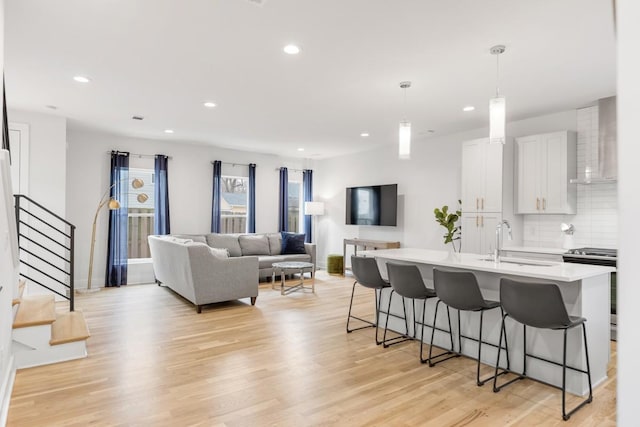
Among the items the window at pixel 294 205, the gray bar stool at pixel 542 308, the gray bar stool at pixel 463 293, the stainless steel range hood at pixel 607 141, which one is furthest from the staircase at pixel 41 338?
the window at pixel 294 205

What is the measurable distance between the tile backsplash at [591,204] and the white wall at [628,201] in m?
5.17

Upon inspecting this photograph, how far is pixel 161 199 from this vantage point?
7.47 meters

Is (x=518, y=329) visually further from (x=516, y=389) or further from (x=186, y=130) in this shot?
(x=186, y=130)

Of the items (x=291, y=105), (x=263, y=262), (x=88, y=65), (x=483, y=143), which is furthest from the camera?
(x=263, y=262)

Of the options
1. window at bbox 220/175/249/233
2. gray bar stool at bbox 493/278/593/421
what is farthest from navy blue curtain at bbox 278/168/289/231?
gray bar stool at bbox 493/278/593/421

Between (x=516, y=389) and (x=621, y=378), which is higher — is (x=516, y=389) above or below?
below

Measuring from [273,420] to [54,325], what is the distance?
2675 millimetres

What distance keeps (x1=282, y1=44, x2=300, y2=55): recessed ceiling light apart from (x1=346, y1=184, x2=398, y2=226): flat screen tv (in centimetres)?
448

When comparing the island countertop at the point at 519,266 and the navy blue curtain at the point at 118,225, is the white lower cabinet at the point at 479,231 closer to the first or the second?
the island countertop at the point at 519,266

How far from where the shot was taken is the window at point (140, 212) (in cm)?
740

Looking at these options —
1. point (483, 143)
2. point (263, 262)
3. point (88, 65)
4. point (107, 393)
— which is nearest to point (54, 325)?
point (107, 393)

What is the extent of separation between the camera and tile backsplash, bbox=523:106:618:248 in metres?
4.81

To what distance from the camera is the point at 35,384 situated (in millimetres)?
3010

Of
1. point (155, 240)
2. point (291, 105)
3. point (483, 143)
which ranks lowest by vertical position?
point (155, 240)
